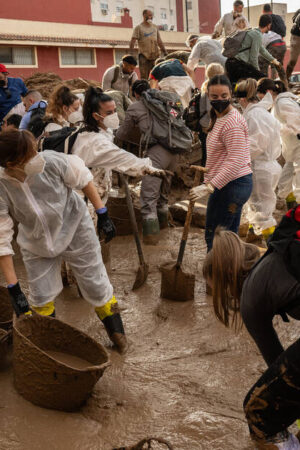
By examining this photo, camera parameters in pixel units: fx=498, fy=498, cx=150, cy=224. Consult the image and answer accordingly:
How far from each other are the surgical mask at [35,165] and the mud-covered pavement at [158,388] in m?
1.37

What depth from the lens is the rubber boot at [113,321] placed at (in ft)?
12.0

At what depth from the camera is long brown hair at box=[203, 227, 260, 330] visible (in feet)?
7.35

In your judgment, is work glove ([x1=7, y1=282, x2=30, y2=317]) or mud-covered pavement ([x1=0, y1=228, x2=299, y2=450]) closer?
mud-covered pavement ([x1=0, y1=228, x2=299, y2=450])

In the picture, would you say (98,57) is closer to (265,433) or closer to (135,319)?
(135,319)

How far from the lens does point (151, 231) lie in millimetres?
→ 6082

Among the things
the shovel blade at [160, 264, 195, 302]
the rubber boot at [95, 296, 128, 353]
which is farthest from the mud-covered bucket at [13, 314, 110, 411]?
the shovel blade at [160, 264, 195, 302]

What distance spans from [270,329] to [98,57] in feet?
68.8

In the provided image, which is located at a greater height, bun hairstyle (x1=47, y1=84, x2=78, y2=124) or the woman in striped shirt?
bun hairstyle (x1=47, y1=84, x2=78, y2=124)

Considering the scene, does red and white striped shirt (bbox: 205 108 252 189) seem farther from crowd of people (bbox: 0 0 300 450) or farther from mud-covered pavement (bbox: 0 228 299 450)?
mud-covered pavement (bbox: 0 228 299 450)

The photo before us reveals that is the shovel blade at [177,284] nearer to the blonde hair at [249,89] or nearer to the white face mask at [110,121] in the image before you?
the white face mask at [110,121]

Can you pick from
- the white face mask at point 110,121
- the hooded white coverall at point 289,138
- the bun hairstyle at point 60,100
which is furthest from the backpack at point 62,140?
the hooded white coverall at point 289,138

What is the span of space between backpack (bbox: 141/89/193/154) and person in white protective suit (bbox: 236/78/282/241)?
0.76 m

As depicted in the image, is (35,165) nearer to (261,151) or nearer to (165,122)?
A: (165,122)

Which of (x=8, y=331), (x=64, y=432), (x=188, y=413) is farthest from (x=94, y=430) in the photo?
(x=8, y=331)
